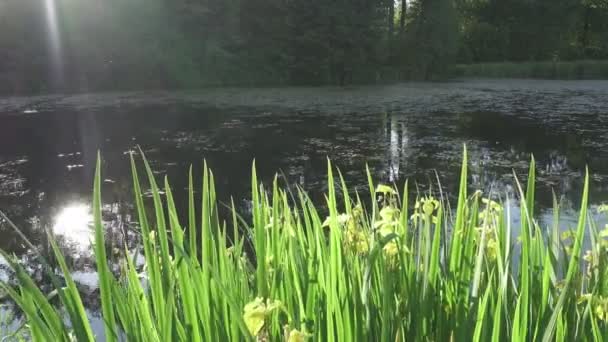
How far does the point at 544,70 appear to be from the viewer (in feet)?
60.3

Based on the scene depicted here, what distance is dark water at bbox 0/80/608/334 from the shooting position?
14.0ft

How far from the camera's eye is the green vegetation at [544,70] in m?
17.8

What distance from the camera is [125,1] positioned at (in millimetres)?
15523

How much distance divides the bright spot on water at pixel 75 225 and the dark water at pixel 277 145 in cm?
1

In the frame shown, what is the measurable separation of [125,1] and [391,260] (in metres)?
16.2

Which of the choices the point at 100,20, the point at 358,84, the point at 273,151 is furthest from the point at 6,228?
the point at 358,84

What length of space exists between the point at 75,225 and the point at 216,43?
13866mm

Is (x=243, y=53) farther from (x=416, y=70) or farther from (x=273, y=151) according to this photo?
(x=273, y=151)

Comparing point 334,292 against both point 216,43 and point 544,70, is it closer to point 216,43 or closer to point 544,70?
point 216,43

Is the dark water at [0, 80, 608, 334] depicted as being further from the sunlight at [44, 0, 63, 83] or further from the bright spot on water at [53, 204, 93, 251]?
the sunlight at [44, 0, 63, 83]

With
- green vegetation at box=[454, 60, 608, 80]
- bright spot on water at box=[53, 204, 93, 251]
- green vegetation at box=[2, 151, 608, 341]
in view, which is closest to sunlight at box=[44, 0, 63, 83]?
bright spot on water at box=[53, 204, 93, 251]

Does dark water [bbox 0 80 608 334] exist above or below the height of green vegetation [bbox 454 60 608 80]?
below

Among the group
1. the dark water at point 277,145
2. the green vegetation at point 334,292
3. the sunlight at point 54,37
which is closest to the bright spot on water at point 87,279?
the dark water at point 277,145

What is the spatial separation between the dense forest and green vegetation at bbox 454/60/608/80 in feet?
3.36
